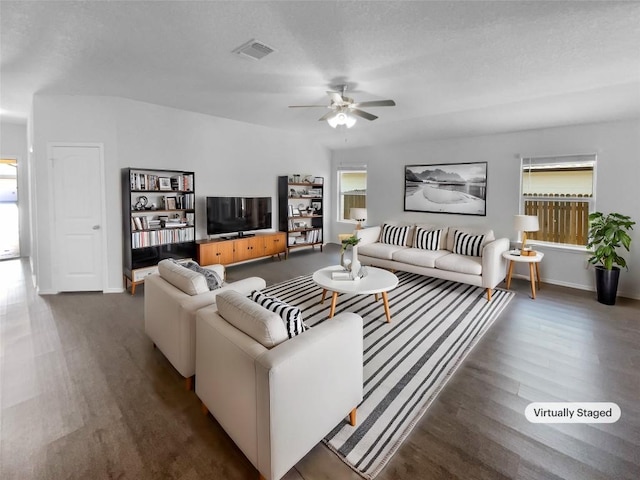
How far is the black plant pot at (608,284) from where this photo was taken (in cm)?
396

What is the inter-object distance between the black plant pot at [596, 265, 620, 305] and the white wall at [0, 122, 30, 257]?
952cm

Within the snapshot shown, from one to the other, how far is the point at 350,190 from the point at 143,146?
4487mm

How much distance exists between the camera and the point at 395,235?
5.78m

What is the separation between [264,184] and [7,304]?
4.15m

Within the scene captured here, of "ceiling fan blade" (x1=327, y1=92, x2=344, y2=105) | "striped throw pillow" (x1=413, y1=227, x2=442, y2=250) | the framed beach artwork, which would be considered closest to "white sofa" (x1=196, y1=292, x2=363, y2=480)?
"ceiling fan blade" (x1=327, y1=92, x2=344, y2=105)

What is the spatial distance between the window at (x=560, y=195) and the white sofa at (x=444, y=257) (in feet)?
2.52

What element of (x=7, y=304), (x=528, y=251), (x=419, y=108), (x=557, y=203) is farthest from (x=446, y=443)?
(x=7, y=304)

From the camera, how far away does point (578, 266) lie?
4.65 metres

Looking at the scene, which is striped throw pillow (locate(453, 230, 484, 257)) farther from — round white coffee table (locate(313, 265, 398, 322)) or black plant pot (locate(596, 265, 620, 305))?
round white coffee table (locate(313, 265, 398, 322))

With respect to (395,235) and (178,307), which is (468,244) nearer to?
(395,235)

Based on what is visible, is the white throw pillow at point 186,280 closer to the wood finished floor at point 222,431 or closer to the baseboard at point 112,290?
the wood finished floor at point 222,431

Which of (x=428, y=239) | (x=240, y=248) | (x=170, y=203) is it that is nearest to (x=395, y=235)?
(x=428, y=239)

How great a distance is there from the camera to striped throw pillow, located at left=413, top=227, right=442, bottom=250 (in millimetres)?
5305

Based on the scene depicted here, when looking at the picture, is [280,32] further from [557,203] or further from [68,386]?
[557,203]
